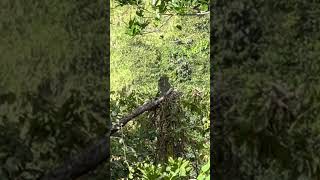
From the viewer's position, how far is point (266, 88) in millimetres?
799

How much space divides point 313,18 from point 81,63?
345 millimetres

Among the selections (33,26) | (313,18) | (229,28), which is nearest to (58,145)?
(33,26)

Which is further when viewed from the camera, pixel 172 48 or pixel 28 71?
pixel 172 48

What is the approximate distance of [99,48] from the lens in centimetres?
79

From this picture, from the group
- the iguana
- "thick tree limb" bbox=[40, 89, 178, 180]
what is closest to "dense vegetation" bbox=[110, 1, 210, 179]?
the iguana

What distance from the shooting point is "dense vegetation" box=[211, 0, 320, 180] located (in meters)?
0.79

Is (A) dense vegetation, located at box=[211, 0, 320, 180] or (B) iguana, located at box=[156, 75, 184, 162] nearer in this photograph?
(A) dense vegetation, located at box=[211, 0, 320, 180]

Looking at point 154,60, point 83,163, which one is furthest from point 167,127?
point 154,60

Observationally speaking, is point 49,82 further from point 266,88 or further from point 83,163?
point 266,88

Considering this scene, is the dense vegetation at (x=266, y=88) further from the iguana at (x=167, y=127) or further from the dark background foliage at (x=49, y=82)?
the iguana at (x=167, y=127)

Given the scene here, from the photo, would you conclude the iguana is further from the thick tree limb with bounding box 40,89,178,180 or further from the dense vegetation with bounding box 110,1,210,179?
the thick tree limb with bounding box 40,89,178,180

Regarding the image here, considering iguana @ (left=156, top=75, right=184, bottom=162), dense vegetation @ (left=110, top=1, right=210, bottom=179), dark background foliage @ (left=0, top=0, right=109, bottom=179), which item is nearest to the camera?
dark background foliage @ (left=0, top=0, right=109, bottom=179)

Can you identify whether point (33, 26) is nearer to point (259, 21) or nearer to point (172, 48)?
point (259, 21)

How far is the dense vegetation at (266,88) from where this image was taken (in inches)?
31.1
